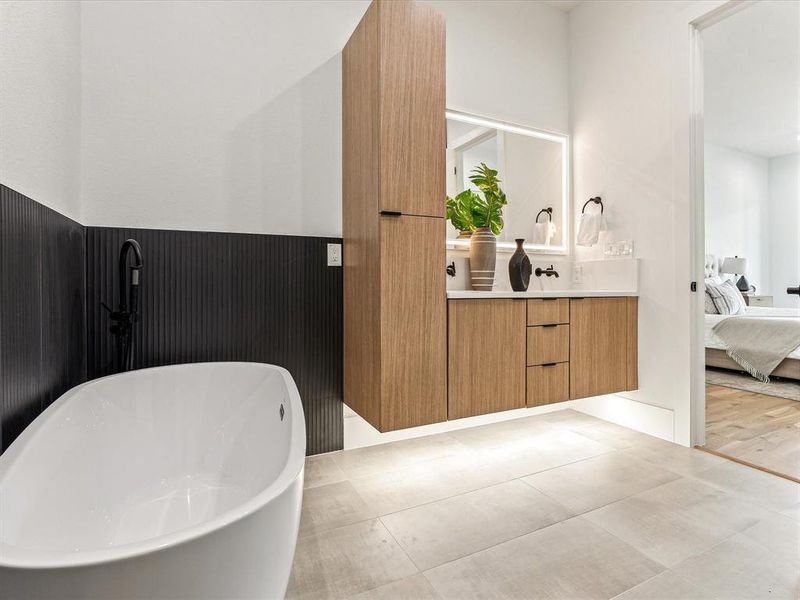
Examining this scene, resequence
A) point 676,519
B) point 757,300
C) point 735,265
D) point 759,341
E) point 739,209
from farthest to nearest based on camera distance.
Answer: point 739,209
point 757,300
point 735,265
point 759,341
point 676,519

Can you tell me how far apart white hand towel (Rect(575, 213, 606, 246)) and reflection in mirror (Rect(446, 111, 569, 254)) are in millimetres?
189

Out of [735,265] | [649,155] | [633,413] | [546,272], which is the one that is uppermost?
[649,155]

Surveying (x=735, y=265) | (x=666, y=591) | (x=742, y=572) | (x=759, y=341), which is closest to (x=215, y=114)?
(x=666, y=591)

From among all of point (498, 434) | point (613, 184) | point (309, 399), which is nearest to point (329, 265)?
point (309, 399)

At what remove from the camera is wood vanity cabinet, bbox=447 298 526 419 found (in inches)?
78.6

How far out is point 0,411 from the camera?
3.22ft

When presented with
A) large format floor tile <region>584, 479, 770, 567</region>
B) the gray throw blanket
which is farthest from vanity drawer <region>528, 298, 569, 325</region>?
the gray throw blanket

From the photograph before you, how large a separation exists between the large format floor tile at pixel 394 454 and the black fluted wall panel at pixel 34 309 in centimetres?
123

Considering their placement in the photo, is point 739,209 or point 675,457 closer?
point 675,457

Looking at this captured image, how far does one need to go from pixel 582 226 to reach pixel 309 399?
2063mm

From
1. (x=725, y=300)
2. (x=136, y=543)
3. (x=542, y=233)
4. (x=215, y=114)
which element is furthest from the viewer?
(x=725, y=300)

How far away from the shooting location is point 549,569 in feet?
4.35

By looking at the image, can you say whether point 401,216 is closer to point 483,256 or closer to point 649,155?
point 483,256

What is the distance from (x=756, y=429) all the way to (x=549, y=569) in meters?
2.08
